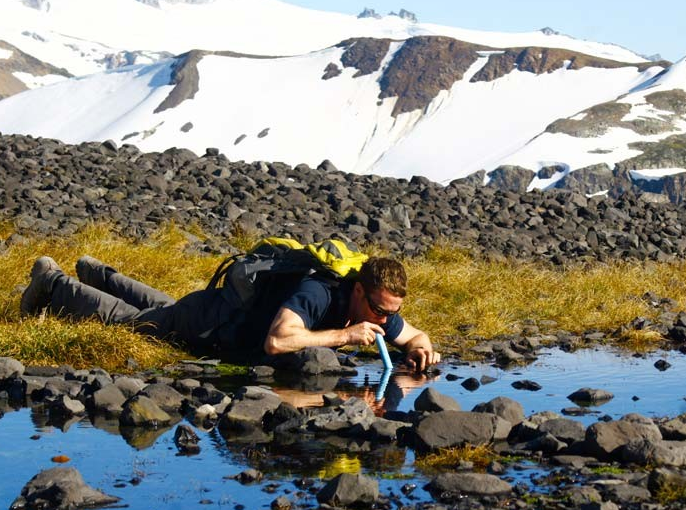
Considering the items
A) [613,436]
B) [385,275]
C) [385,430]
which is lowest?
[385,430]

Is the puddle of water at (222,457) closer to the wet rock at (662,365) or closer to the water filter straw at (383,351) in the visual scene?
the water filter straw at (383,351)

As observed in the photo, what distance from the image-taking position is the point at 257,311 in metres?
10.5

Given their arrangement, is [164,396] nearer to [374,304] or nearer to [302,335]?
[302,335]

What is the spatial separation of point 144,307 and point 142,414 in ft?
12.7

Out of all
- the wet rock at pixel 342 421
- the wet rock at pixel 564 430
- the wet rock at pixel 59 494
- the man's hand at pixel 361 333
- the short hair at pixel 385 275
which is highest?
the short hair at pixel 385 275

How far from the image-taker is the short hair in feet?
30.5

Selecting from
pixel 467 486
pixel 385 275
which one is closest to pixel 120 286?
pixel 385 275

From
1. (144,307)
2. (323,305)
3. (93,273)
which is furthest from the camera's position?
(93,273)

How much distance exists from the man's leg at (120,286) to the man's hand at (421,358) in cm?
279

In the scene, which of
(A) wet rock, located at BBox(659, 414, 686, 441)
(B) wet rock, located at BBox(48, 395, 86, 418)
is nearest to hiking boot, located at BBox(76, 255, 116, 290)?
(B) wet rock, located at BBox(48, 395, 86, 418)

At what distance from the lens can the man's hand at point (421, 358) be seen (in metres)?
10.6

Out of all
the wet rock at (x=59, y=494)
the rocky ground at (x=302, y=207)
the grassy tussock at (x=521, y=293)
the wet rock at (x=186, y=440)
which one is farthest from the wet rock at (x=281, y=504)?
the rocky ground at (x=302, y=207)

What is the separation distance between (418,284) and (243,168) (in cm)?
1082

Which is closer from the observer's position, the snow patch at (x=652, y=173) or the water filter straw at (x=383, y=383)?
the water filter straw at (x=383, y=383)
